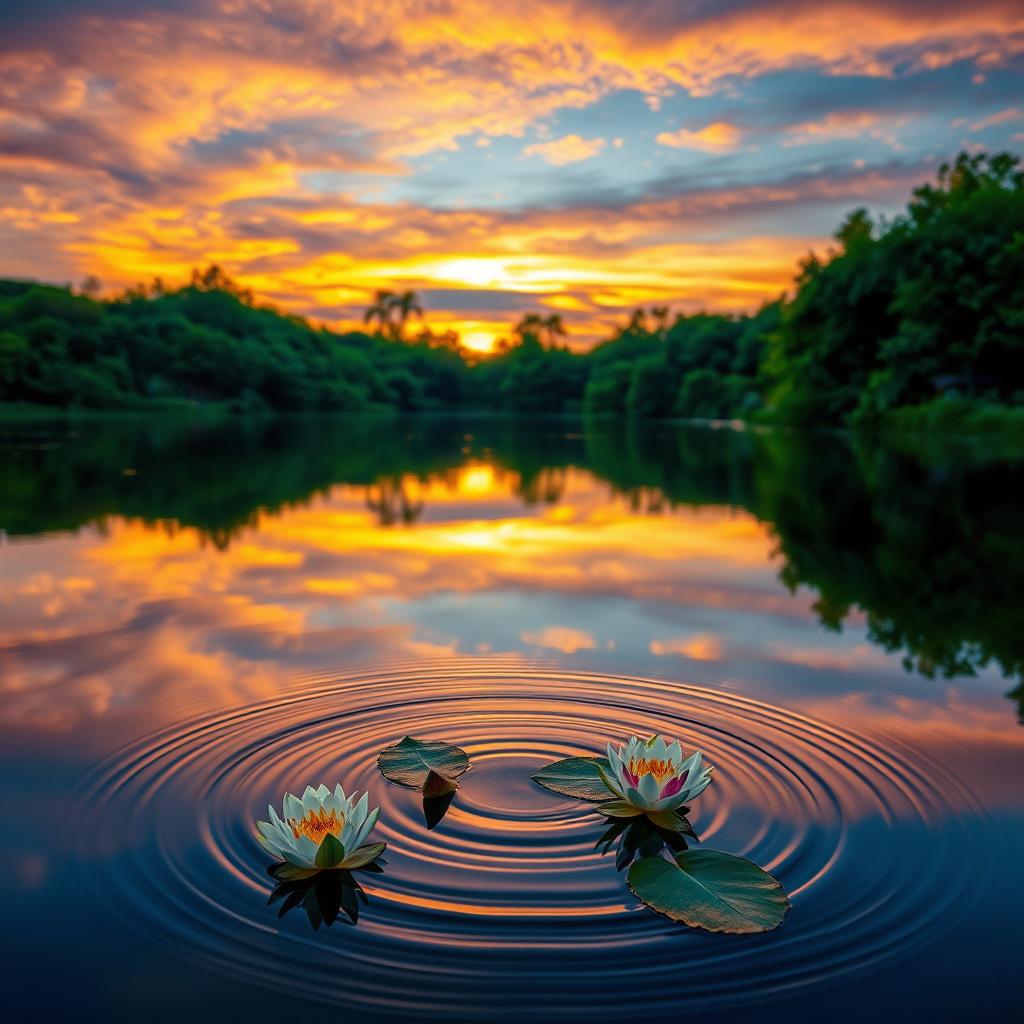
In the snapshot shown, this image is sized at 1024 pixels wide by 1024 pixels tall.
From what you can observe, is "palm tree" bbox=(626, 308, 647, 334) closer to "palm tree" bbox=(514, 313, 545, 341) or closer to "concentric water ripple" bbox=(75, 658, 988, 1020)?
"palm tree" bbox=(514, 313, 545, 341)

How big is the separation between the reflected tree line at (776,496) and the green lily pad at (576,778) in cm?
255

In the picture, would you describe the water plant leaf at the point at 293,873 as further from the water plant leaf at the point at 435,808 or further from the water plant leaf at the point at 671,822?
the water plant leaf at the point at 671,822

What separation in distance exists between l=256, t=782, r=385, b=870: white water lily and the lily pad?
50cm

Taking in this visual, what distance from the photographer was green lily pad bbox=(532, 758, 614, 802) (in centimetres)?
351

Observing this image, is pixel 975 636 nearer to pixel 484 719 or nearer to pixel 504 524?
pixel 484 719

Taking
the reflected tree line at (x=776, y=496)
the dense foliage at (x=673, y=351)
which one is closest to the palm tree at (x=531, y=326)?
the dense foliage at (x=673, y=351)

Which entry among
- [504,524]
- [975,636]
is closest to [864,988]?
[975,636]

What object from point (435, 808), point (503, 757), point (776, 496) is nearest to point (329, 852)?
point (435, 808)

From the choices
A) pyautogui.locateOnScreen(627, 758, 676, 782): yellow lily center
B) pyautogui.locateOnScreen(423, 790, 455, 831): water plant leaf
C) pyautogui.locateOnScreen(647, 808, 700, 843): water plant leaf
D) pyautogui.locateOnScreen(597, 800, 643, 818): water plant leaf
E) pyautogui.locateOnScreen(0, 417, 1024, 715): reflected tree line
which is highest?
pyautogui.locateOnScreen(627, 758, 676, 782): yellow lily center

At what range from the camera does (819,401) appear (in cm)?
4184

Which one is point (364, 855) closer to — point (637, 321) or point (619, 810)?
point (619, 810)

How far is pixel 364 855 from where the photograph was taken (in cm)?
301

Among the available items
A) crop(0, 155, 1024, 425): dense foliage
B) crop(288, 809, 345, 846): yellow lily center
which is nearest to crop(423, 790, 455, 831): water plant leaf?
crop(288, 809, 345, 846): yellow lily center

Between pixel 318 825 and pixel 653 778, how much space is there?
1.11m
